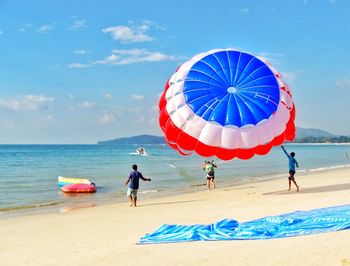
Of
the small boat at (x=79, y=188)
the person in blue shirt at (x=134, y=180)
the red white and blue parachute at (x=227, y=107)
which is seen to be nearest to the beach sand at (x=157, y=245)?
the person in blue shirt at (x=134, y=180)

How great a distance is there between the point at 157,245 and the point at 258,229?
1.83 m

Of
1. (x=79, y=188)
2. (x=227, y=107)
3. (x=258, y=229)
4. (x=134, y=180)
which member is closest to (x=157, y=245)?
(x=258, y=229)

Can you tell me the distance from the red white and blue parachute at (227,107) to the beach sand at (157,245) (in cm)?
177

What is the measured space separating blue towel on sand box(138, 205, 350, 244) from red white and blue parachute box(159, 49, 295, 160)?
4.20 m

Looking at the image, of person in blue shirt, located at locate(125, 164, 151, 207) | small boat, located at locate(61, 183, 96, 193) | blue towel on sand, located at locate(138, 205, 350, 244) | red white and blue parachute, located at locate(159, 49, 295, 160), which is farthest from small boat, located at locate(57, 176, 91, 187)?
blue towel on sand, located at locate(138, 205, 350, 244)

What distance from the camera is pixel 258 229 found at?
766 cm

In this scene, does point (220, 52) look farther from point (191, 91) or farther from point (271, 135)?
point (271, 135)

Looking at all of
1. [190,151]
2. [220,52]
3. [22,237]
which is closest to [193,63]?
[220,52]

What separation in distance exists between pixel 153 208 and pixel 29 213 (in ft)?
13.7

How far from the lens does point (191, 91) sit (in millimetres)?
12797

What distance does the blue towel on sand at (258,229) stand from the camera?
733cm

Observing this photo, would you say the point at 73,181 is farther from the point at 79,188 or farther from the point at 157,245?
the point at 157,245

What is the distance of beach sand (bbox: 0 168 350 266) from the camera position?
20.2ft

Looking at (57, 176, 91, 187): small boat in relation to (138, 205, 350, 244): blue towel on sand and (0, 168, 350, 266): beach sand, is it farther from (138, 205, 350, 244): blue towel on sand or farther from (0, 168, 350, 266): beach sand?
(138, 205, 350, 244): blue towel on sand
